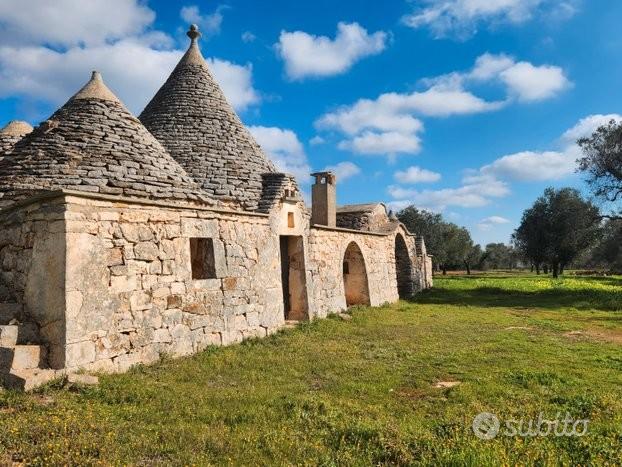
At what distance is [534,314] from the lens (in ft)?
44.6

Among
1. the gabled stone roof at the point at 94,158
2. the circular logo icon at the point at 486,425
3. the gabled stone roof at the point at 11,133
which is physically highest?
the gabled stone roof at the point at 11,133

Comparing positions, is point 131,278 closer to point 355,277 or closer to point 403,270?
point 355,277

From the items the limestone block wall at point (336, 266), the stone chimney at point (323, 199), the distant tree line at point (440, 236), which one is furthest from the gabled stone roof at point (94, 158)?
the distant tree line at point (440, 236)

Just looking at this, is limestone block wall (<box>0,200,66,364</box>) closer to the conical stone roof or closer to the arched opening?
the conical stone roof

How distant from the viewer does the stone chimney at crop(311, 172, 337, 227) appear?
46.1ft

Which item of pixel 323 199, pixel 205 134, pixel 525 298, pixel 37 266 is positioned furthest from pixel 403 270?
pixel 37 266

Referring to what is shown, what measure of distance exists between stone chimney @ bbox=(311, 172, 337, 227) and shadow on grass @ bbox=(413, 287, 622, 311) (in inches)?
247

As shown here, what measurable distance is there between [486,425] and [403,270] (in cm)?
1725

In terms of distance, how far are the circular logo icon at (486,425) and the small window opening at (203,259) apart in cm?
522

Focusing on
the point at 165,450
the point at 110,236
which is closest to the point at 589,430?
the point at 165,450

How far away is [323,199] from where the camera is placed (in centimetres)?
1406

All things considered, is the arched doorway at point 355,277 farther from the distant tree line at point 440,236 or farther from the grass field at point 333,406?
the distant tree line at point 440,236

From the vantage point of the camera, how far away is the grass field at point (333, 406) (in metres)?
3.46

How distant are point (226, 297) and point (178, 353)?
1528mm
